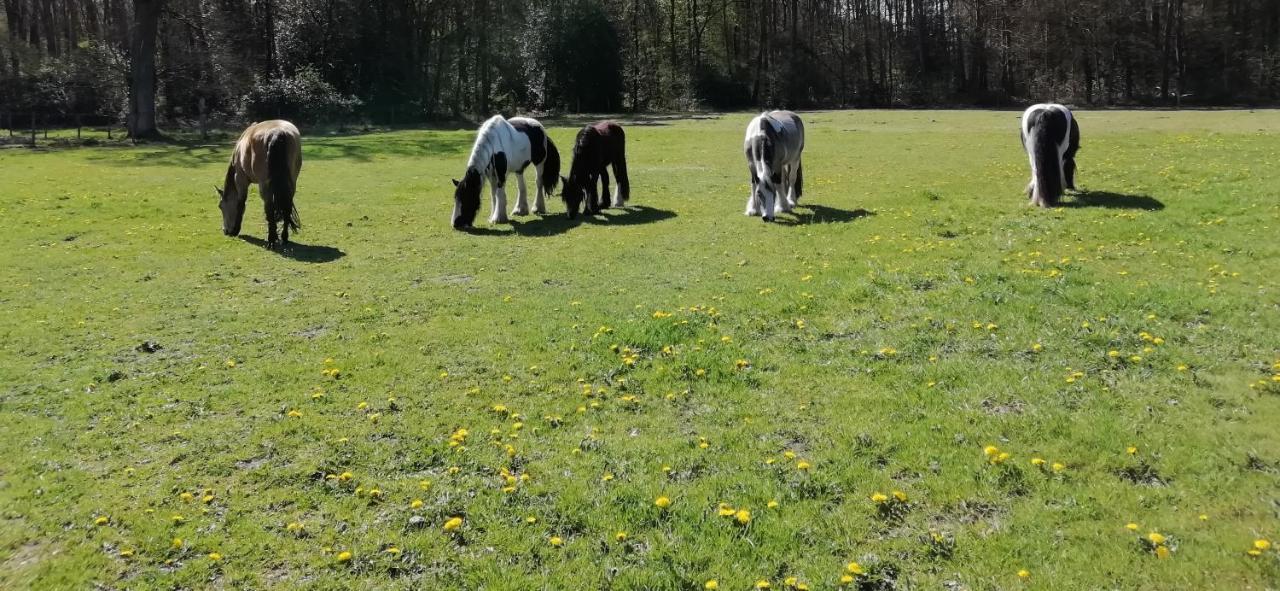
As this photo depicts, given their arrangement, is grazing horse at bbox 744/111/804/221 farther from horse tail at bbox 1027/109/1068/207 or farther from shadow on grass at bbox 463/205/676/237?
horse tail at bbox 1027/109/1068/207

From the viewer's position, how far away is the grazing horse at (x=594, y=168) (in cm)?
1648

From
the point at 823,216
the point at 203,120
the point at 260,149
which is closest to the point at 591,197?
the point at 823,216

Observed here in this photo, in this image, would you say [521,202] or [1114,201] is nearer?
[1114,201]

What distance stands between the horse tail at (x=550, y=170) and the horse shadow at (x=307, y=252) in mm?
5000

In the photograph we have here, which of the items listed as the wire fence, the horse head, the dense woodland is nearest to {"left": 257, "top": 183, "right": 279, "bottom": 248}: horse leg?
the horse head

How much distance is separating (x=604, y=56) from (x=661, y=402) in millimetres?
51457

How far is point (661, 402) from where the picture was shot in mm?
6719

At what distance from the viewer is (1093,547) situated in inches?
169

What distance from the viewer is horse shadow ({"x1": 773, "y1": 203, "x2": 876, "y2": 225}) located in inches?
589

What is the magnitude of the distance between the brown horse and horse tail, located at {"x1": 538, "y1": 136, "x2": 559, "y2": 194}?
493cm

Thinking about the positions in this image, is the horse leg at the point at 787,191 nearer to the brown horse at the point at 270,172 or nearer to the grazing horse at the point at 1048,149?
the grazing horse at the point at 1048,149

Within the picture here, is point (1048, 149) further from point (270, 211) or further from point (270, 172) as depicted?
point (270, 211)

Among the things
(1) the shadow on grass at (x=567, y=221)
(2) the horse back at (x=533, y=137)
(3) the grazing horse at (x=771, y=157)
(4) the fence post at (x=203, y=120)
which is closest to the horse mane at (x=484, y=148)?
(2) the horse back at (x=533, y=137)

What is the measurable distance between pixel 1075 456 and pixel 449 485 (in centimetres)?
406
